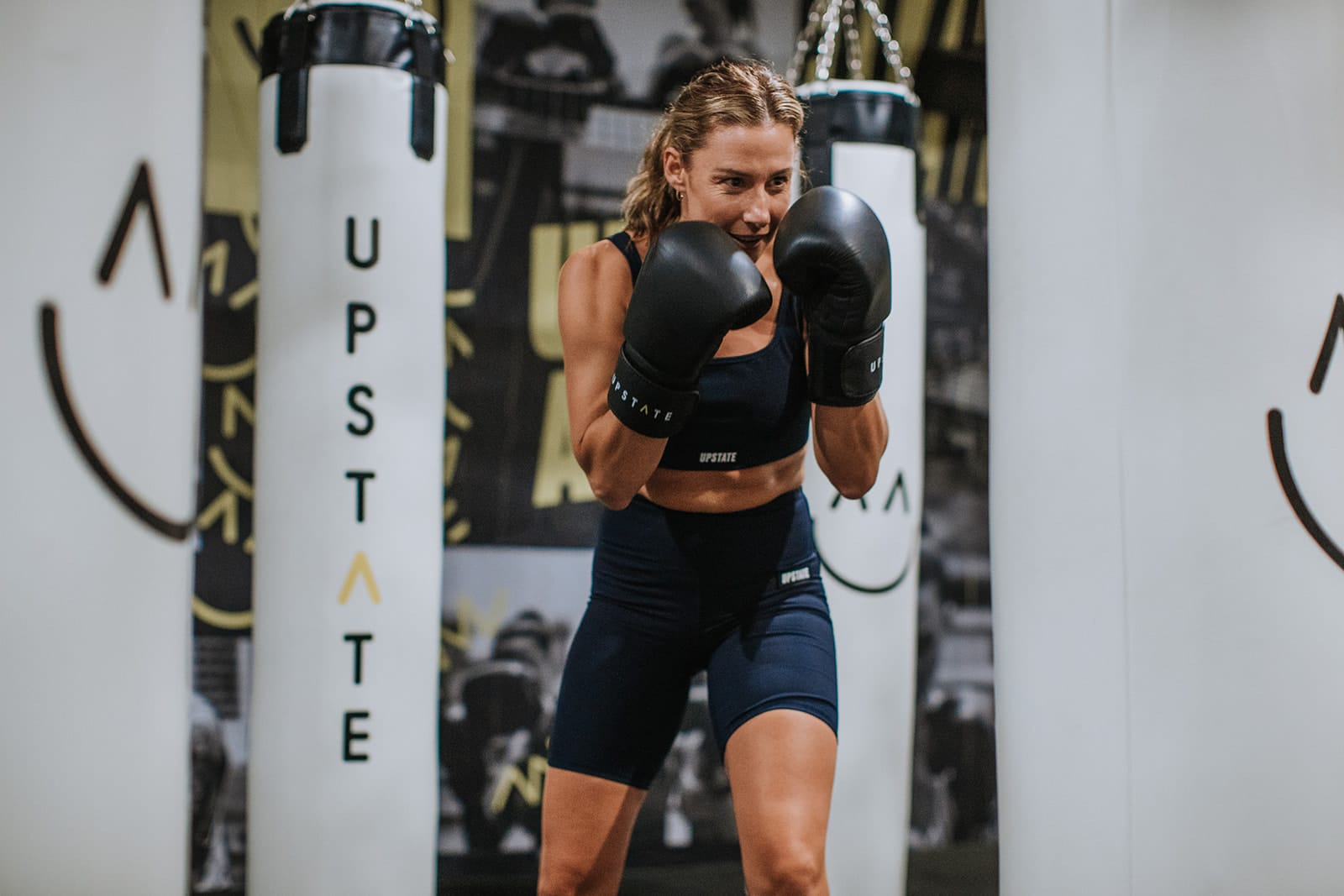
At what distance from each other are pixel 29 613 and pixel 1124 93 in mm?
2084

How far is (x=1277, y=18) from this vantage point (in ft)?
6.69

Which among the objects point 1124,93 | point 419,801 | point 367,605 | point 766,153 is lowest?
point 419,801

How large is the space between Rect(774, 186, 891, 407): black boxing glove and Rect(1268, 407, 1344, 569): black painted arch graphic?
32.8 inches

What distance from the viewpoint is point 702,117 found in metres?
1.61

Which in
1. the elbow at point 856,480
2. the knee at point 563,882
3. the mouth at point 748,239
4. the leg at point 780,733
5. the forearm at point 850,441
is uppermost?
the mouth at point 748,239

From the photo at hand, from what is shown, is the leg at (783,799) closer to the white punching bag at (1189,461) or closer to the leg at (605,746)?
the leg at (605,746)

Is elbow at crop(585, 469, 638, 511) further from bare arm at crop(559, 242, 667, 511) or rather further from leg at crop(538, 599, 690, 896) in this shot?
leg at crop(538, 599, 690, 896)

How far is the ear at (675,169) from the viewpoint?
167cm

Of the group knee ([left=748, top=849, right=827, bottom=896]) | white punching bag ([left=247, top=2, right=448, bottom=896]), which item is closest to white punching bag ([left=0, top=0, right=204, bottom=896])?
white punching bag ([left=247, top=2, right=448, bottom=896])

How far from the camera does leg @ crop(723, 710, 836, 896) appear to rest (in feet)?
4.81

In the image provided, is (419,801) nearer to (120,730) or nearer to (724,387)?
(120,730)

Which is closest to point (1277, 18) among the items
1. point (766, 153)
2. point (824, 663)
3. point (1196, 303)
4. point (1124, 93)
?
point (1124, 93)

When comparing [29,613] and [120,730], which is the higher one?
[29,613]

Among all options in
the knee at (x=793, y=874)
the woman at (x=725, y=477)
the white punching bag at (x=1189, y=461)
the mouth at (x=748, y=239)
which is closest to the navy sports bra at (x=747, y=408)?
the woman at (x=725, y=477)
